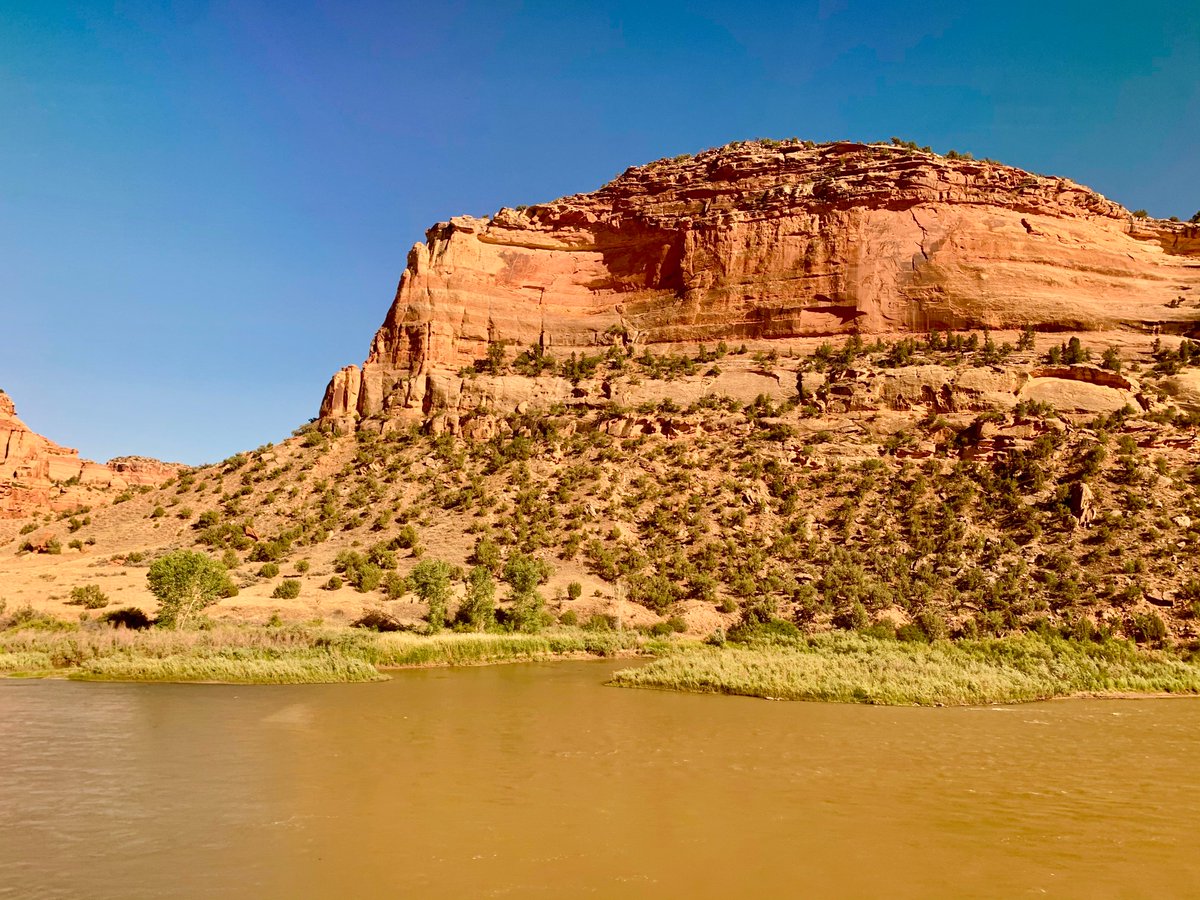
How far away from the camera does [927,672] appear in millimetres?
19953

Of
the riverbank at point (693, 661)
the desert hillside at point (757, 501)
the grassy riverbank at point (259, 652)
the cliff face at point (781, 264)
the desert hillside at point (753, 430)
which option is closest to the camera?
the riverbank at point (693, 661)

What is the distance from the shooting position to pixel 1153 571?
26188 millimetres

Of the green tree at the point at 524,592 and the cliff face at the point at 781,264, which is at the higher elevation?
the cliff face at the point at 781,264

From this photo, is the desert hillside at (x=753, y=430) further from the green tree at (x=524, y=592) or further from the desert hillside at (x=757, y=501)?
the green tree at (x=524, y=592)

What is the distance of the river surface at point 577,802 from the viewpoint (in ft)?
22.4

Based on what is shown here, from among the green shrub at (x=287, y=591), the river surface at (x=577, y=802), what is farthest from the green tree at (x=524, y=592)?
the river surface at (x=577, y=802)

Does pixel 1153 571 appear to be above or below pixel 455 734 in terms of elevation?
above

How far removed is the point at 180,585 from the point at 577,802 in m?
20.6

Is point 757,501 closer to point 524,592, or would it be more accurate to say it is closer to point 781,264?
point 524,592

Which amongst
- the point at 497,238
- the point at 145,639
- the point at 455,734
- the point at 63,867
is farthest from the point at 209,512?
the point at 63,867

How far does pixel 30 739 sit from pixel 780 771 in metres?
11.5

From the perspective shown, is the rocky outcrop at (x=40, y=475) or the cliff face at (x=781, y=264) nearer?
the cliff face at (x=781, y=264)

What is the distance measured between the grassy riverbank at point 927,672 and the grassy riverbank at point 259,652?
510 centimetres

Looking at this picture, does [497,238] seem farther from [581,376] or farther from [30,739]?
[30,739]
